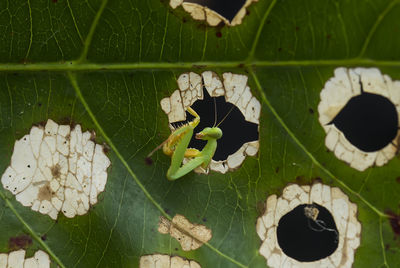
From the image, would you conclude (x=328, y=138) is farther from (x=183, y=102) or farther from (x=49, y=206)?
(x=49, y=206)

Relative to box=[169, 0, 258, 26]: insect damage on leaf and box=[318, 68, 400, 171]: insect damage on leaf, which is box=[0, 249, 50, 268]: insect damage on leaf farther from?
box=[318, 68, 400, 171]: insect damage on leaf

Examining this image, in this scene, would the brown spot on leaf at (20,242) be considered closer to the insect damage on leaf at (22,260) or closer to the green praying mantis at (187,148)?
the insect damage on leaf at (22,260)


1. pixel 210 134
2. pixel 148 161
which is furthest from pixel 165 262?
pixel 210 134

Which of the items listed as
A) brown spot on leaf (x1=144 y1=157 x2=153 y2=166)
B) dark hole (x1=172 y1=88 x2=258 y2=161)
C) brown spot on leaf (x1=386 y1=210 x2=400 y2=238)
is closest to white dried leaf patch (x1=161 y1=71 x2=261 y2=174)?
dark hole (x1=172 y1=88 x2=258 y2=161)

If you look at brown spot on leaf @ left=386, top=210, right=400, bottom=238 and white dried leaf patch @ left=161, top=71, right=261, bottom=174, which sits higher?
white dried leaf patch @ left=161, top=71, right=261, bottom=174

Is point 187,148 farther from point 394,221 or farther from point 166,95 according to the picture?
point 394,221

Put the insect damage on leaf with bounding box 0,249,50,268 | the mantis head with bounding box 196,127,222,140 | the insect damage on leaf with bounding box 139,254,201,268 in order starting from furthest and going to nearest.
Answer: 1. the mantis head with bounding box 196,127,222,140
2. the insect damage on leaf with bounding box 139,254,201,268
3. the insect damage on leaf with bounding box 0,249,50,268
